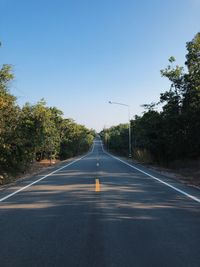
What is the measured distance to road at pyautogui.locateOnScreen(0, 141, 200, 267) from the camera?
6785mm

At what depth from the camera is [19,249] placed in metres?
7.39

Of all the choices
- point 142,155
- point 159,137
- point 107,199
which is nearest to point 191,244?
point 107,199

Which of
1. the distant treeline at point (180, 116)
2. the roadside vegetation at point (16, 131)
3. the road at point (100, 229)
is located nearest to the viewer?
the road at point (100, 229)

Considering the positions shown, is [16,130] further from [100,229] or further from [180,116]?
[100,229]

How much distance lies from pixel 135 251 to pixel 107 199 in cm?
641

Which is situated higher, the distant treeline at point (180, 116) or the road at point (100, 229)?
the distant treeline at point (180, 116)

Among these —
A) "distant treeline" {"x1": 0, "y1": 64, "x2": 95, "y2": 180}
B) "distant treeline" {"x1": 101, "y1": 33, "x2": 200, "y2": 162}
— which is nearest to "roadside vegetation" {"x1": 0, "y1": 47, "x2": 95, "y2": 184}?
Result: "distant treeline" {"x1": 0, "y1": 64, "x2": 95, "y2": 180}

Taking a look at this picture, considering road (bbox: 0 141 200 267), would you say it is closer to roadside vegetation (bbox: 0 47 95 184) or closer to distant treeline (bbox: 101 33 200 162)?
roadside vegetation (bbox: 0 47 95 184)

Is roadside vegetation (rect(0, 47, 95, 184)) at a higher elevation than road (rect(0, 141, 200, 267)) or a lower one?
higher

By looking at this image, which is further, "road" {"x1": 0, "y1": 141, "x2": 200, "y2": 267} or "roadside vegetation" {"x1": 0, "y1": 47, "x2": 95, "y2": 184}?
"roadside vegetation" {"x1": 0, "y1": 47, "x2": 95, "y2": 184}

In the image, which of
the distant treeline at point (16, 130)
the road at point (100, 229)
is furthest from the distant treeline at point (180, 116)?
the road at point (100, 229)

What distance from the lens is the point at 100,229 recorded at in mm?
8992

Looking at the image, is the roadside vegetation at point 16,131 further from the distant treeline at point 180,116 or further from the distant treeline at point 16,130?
the distant treeline at point 180,116

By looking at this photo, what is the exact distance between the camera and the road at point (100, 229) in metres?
6.79
